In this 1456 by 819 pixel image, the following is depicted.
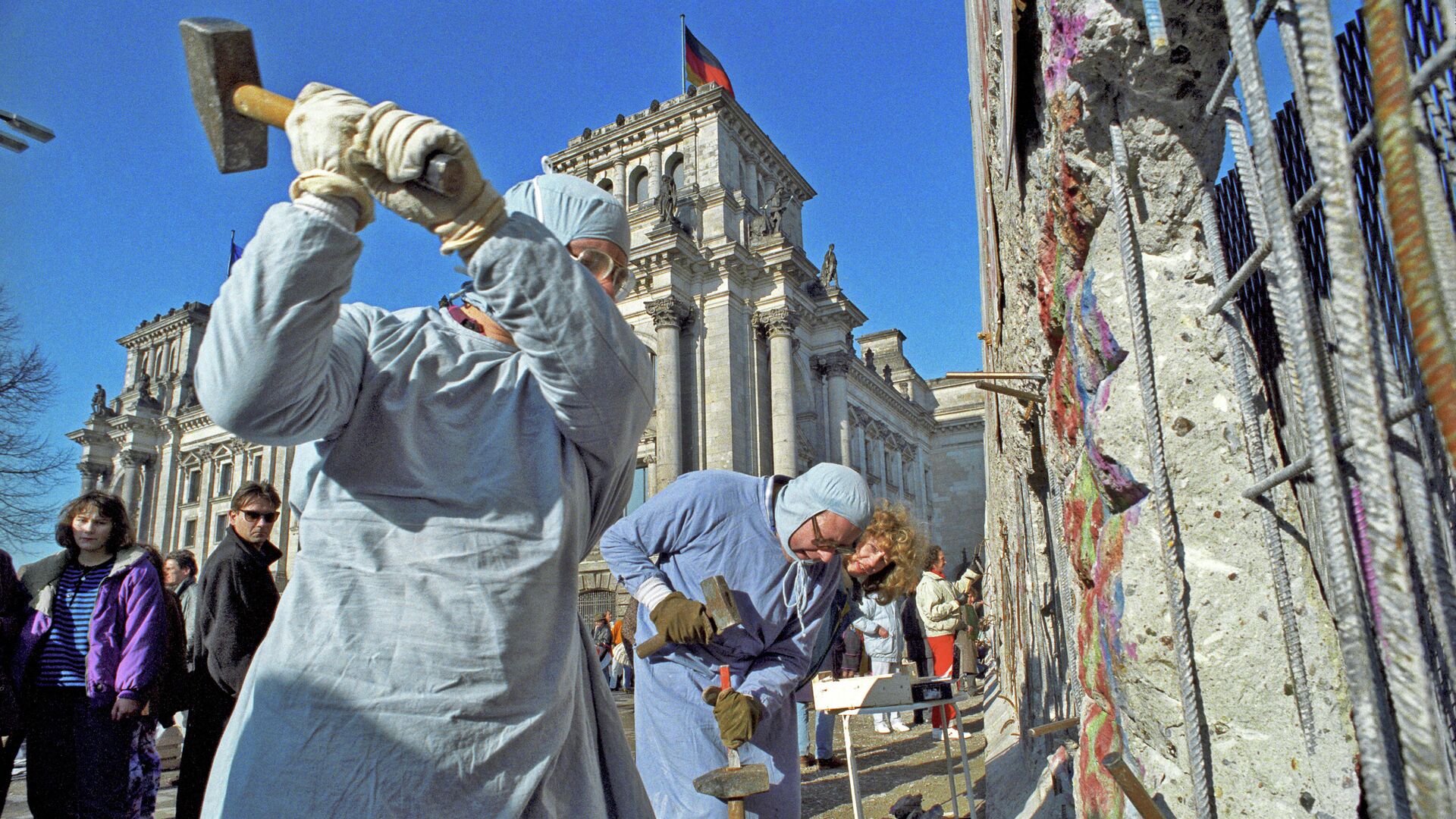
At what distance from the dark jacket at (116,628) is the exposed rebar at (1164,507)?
3980 mm

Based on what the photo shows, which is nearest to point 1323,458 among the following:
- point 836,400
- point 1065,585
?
point 1065,585

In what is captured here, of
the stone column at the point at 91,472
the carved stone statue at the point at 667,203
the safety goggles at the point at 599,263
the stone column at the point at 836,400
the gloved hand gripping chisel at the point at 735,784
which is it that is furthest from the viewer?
the stone column at the point at 91,472

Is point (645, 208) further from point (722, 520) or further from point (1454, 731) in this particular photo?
point (1454, 731)

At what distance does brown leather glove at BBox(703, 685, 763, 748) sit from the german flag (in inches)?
1141

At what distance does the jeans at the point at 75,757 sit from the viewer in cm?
358

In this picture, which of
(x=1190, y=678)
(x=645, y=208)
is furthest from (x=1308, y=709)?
(x=645, y=208)

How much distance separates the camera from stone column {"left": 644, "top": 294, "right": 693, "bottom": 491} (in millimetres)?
23969

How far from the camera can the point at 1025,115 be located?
286 centimetres

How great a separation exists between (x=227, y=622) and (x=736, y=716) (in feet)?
8.22

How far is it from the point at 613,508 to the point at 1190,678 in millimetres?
1222

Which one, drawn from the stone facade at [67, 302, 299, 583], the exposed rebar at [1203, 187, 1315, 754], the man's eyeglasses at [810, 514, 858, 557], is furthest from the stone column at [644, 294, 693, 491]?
the stone facade at [67, 302, 299, 583]

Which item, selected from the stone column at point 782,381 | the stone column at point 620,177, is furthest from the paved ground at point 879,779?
the stone column at point 620,177

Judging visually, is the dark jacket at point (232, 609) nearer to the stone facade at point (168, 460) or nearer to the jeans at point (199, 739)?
the jeans at point (199, 739)

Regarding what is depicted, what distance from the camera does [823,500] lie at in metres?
2.98
